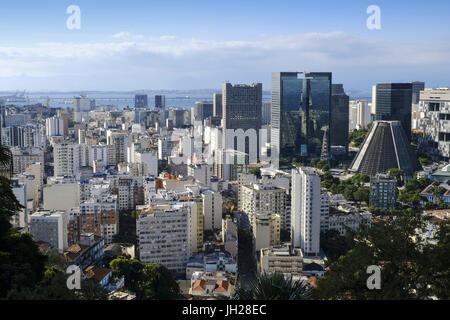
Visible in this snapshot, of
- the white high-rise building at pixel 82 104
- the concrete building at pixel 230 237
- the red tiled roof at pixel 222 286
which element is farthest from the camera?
the white high-rise building at pixel 82 104

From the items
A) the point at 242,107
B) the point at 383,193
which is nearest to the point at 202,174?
the point at 383,193

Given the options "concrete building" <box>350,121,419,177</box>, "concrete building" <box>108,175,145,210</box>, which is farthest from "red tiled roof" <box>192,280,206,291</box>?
"concrete building" <box>350,121,419,177</box>

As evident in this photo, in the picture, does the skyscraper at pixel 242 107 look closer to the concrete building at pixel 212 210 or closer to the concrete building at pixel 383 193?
the concrete building at pixel 383 193

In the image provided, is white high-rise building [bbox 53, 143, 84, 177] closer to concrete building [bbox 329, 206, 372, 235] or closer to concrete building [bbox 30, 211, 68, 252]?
concrete building [bbox 30, 211, 68, 252]

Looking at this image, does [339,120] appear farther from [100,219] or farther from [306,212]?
[100,219]

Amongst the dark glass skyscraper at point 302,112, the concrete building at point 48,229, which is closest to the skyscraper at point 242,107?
the dark glass skyscraper at point 302,112
